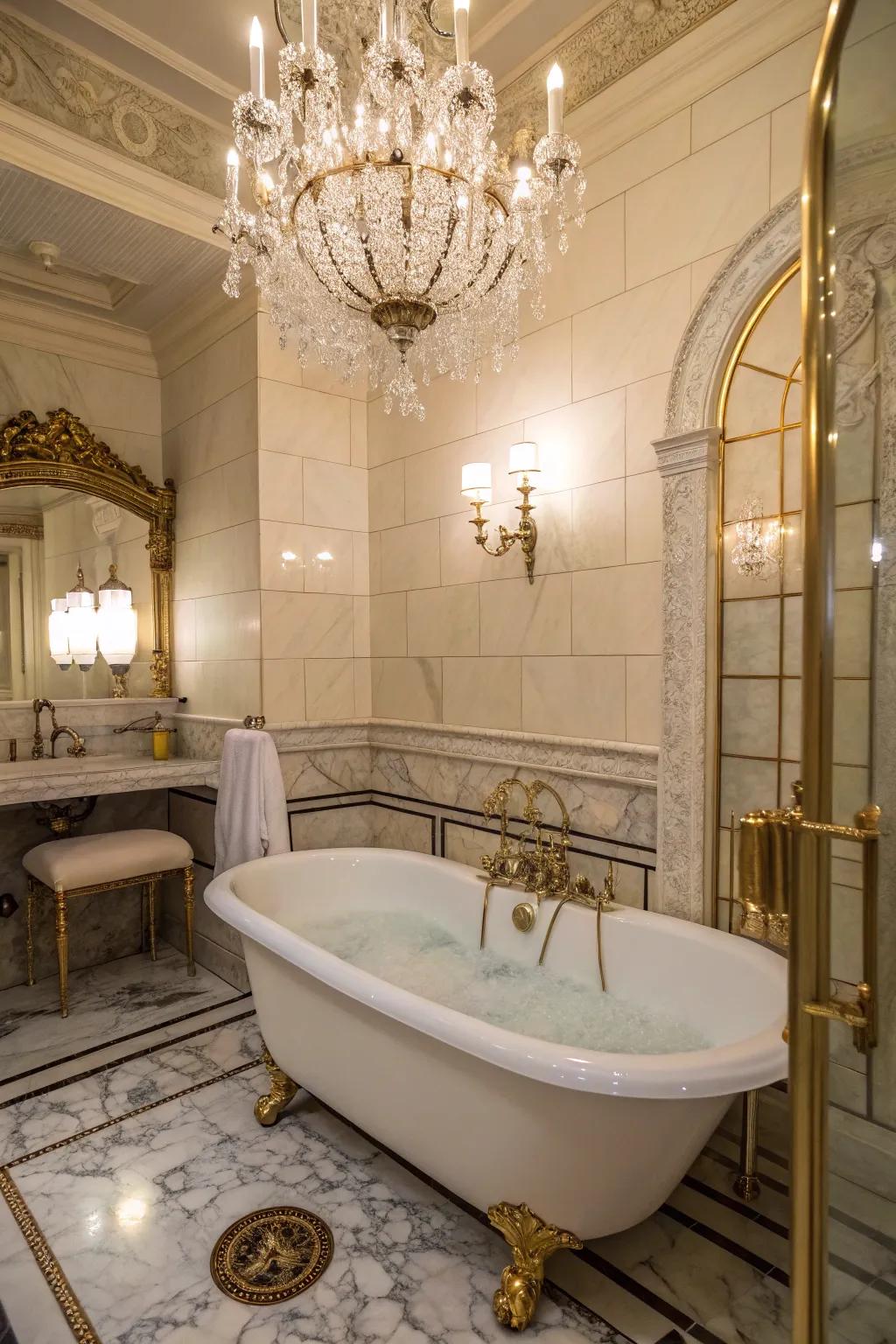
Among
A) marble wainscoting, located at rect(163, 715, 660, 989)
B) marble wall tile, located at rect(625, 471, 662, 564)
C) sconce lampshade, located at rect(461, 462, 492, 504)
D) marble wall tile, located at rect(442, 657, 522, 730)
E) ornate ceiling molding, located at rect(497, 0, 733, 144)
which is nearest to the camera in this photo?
ornate ceiling molding, located at rect(497, 0, 733, 144)

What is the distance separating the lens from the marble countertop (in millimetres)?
2758

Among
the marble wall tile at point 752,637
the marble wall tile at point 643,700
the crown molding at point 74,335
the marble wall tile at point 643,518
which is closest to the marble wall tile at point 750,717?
the marble wall tile at point 752,637

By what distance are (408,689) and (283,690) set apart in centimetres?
52

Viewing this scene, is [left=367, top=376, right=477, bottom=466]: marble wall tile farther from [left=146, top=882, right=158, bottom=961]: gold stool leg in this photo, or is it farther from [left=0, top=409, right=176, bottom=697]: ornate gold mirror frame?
[left=146, top=882, right=158, bottom=961]: gold stool leg

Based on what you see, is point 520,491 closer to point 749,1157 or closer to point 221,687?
point 221,687

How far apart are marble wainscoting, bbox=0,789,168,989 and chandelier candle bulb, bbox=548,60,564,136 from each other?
311 cm

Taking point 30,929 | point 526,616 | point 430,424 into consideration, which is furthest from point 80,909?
point 430,424

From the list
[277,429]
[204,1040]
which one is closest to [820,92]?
[277,429]

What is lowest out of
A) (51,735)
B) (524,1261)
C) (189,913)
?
(524,1261)

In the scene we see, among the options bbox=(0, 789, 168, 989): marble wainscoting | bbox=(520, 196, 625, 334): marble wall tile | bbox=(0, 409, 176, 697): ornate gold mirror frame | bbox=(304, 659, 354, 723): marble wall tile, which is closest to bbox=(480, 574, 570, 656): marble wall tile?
bbox=(304, 659, 354, 723): marble wall tile

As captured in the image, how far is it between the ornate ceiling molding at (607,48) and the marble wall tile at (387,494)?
1.31m

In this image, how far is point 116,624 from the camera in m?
3.45

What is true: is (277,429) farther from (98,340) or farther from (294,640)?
(98,340)

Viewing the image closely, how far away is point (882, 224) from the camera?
77 centimetres
